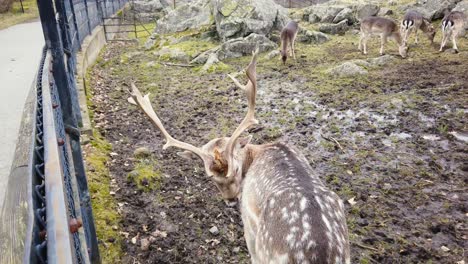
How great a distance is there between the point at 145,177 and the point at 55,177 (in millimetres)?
3419

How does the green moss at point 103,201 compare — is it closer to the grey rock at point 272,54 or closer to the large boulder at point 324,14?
the grey rock at point 272,54

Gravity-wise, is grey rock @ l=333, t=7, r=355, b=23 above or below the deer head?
below

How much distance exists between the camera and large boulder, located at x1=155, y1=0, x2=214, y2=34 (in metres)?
13.0

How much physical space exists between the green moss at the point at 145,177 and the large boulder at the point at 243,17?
23.4ft

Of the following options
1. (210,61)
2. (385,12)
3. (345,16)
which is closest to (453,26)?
(345,16)

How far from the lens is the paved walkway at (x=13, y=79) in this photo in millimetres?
4746

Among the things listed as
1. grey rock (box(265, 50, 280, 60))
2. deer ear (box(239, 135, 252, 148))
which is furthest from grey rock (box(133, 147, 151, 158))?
grey rock (box(265, 50, 280, 60))

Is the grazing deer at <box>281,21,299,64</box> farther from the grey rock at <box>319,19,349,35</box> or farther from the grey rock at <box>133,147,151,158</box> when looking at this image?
the grey rock at <box>133,147,151,158</box>

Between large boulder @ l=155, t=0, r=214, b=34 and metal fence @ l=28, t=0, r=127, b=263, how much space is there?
9.31 metres

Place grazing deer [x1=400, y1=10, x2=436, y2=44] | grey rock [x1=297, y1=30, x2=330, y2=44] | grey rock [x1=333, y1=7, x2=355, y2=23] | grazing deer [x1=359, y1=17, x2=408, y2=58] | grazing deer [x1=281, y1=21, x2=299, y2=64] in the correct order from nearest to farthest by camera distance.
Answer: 1. grazing deer [x1=281, y1=21, x2=299, y2=64]
2. grazing deer [x1=359, y1=17, x2=408, y2=58]
3. grazing deer [x1=400, y1=10, x2=436, y2=44]
4. grey rock [x1=297, y1=30, x2=330, y2=44]
5. grey rock [x1=333, y1=7, x2=355, y2=23]

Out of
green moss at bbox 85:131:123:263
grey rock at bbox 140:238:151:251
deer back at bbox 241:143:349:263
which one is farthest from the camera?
grey rock at bbox 140:238:151:251

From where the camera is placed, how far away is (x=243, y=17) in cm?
1131

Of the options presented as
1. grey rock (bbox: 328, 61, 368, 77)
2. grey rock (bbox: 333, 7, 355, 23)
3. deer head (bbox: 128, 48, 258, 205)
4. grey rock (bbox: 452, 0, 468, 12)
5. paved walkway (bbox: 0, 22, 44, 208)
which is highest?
grey rock (bbox: 452, 0, 468, 12)

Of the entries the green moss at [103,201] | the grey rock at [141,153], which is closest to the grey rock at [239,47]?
the grey rock at [141,153]
